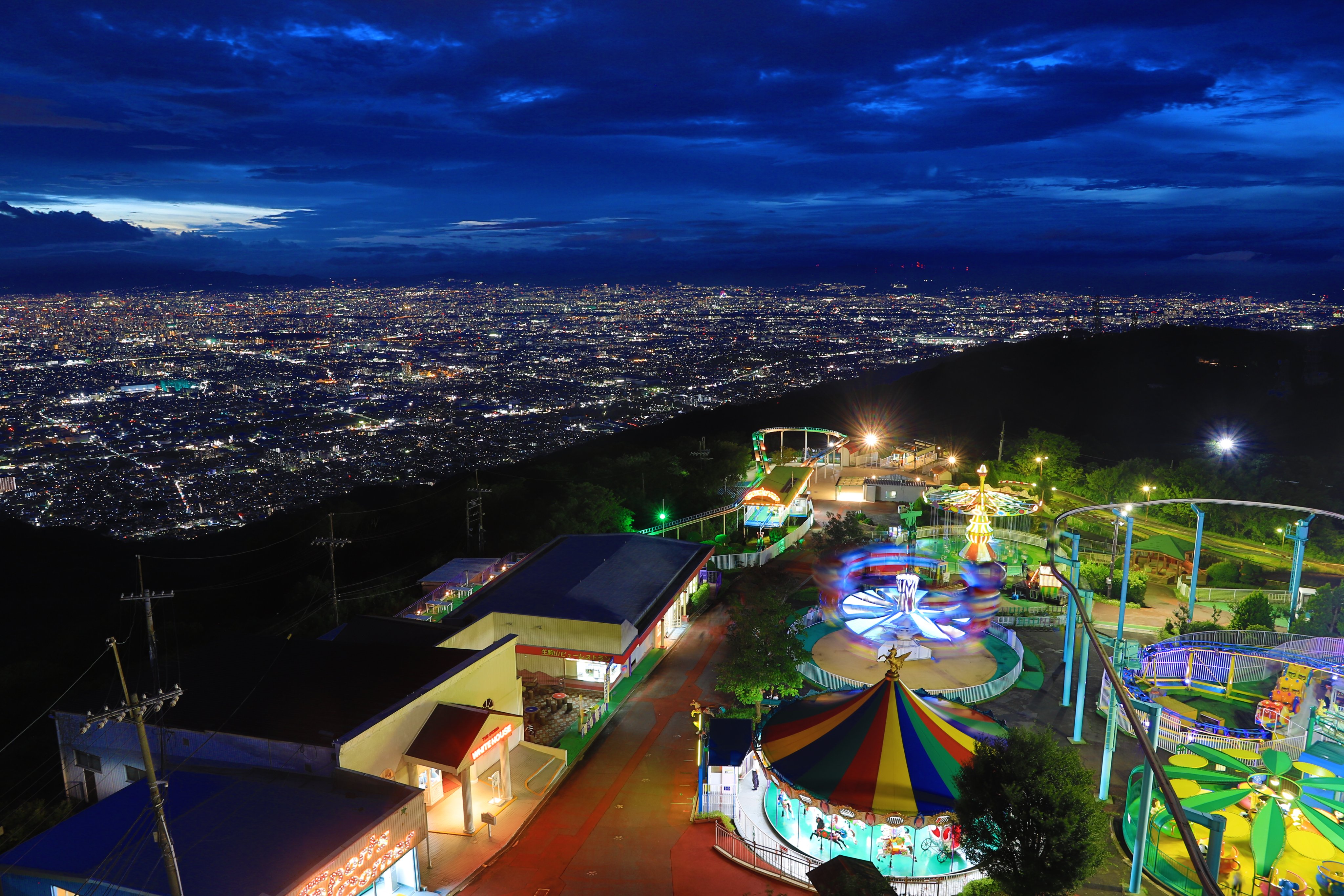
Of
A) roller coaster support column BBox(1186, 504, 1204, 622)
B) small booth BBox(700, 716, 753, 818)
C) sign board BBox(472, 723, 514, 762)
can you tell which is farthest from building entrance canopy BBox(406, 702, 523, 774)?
roller coaster support column BBox(1186, 504, 1204, 622)

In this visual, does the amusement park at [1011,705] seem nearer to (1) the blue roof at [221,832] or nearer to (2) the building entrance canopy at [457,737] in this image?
(2) the building entrance canopy at [457,737]

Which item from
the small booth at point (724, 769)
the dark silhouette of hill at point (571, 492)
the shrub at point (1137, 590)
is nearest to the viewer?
the small booth at point (724, 769)

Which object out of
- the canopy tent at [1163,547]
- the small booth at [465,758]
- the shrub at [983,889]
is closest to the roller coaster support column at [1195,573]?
the canopy tent at [1163,547]

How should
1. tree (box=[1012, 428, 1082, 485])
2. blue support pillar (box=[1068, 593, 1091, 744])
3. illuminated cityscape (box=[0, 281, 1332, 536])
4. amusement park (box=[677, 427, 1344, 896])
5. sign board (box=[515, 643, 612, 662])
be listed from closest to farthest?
amusement park (box=[677, 427, 1344, 896]) → blue support pillar (box=[1068, 593, 1091, 744]) → sign board (box=[515, 643, 612, 662]) → tree (box=[1012, 428, 1082, 485]) → illuminated cityscape (box=[0, 281, 1332, 536])

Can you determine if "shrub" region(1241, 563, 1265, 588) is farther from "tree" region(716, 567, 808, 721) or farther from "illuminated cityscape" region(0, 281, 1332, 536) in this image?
"illuminated cityscape" region(0, 281, 1332, 536)

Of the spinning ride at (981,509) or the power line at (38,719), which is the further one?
the spinning ride at (981,509)

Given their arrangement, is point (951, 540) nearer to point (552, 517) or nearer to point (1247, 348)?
point (552, 517)

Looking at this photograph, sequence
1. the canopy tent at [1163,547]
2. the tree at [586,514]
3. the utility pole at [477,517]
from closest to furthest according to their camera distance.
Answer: the canopy tent at [1163,547]
the utility pole at [477,517]
the tree at [586,514]

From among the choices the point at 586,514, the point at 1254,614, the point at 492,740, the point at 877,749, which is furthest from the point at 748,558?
the point at 492,740
